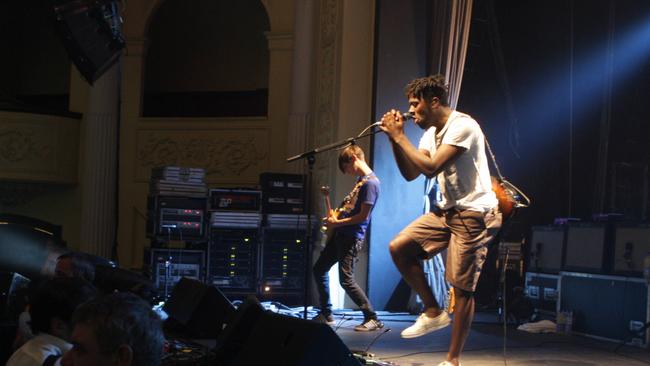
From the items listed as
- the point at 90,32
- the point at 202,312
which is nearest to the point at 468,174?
the point at 202,312

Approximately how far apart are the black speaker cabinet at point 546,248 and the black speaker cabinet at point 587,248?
6.6 inches

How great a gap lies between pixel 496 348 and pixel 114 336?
483 cm

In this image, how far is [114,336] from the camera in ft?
6.91

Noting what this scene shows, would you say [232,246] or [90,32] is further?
[232,246]

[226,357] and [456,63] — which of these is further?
[456,63]

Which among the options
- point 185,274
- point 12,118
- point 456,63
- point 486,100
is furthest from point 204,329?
point 12,118

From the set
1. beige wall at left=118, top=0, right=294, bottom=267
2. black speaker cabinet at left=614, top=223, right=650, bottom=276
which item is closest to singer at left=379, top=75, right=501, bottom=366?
black speaker cabinet at left=614, top=223, right=650, bottom=276

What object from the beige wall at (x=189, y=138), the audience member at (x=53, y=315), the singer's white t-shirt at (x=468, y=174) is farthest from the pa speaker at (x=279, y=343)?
the beige wall at (x=189, y=138)

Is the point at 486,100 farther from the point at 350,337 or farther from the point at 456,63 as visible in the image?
the point at 350,337

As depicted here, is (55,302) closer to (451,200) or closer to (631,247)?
(451,200)

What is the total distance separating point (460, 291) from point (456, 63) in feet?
15.9

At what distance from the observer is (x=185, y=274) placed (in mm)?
9461

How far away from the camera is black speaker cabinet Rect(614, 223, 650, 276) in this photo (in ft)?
23.9

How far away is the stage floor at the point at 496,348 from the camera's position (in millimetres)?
5777
